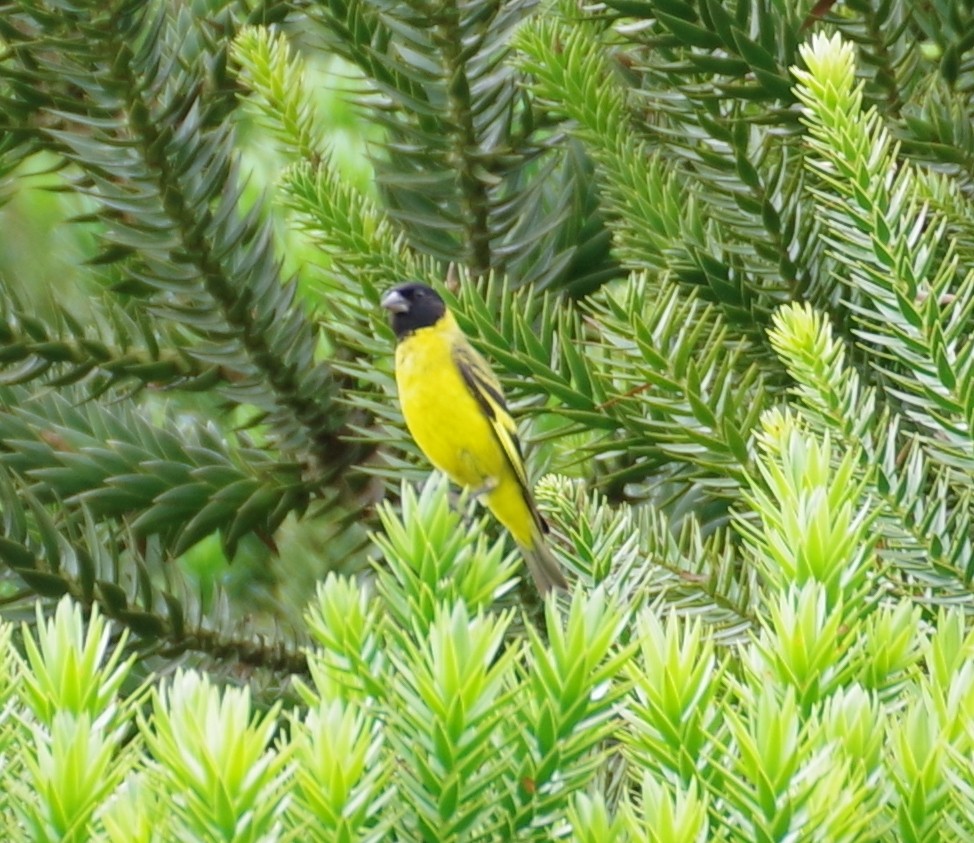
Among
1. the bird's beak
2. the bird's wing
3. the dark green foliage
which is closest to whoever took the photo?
the dark green foliage

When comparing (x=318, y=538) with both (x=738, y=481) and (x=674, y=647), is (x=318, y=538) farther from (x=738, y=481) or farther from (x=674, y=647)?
(x=674, y=647)

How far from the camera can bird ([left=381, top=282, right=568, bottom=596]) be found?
2002 mm

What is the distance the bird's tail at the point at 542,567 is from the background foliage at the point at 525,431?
0.16 ft

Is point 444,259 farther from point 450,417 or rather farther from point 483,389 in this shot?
point 483,389

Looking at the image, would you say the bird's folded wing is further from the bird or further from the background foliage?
the background foliage

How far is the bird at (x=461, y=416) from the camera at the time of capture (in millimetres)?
2002

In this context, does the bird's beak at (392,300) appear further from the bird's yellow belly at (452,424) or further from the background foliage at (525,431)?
the bird's yellow belly at (452,424)

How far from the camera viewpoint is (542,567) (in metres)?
1.86

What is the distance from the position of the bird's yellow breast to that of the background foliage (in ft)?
0.50

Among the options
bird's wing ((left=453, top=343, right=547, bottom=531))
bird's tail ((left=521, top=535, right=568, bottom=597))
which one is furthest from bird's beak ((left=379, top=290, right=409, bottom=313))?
bird's wing ((left=453, top=343, right=547, bottom=531))

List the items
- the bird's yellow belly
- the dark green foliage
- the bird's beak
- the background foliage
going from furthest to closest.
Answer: the bird's yellow belly < the bird's beak < the dark green foliage < the background foliage

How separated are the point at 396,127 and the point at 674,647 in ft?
4.21

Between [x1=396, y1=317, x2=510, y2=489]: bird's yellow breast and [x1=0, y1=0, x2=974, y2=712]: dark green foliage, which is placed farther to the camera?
[x1=396, y1=317, x2=510, y2=489]: bird's yellow breast

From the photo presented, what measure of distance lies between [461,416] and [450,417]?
67 mm
